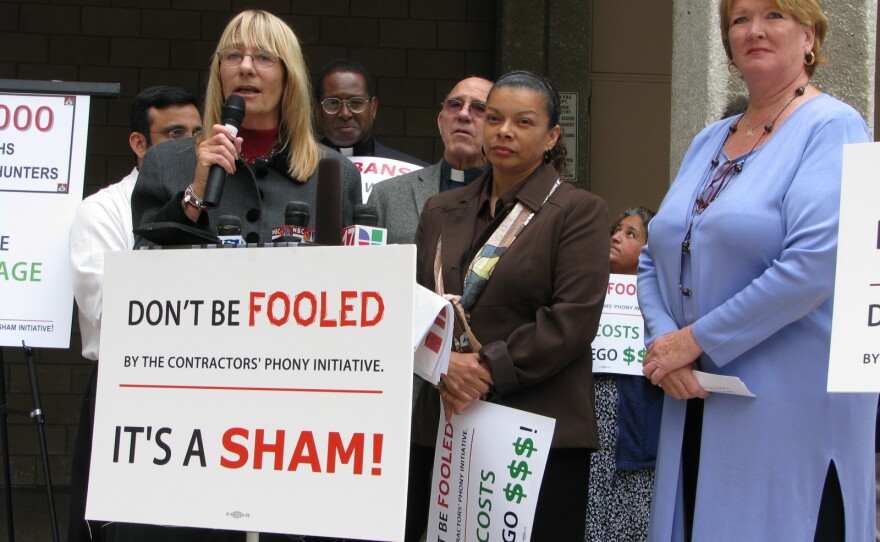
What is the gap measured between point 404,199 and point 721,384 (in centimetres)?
188

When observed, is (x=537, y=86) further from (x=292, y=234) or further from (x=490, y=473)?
(x=292, y=234)

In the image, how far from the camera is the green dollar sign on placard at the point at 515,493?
3.29m

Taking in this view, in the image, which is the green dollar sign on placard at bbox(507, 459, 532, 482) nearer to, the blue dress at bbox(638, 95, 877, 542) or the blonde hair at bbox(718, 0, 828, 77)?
the blue dress at bbox(638, 95, 877, 542)

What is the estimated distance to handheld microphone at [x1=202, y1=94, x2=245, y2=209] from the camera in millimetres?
2645

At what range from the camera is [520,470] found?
3.30 m

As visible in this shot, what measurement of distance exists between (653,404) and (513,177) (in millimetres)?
1433

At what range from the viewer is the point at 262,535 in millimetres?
2879

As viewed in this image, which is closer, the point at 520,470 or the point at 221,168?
the point at 221,168

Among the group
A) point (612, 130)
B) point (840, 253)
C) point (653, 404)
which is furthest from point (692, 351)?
point (612, 130)

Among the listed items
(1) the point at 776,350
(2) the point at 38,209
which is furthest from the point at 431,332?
(2) the point at 38,209

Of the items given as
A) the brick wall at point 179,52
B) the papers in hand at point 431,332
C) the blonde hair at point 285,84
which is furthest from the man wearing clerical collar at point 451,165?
the brick wall at point 179,52

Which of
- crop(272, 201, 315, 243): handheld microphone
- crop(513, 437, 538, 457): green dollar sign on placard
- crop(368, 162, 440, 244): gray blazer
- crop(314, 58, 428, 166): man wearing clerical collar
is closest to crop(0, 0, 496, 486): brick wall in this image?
crop(314, 58, 428, 166): man wearing clerical collar

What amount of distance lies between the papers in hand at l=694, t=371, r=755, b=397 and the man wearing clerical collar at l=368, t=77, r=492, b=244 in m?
1.73

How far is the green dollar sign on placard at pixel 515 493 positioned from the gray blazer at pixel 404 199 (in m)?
1.25
